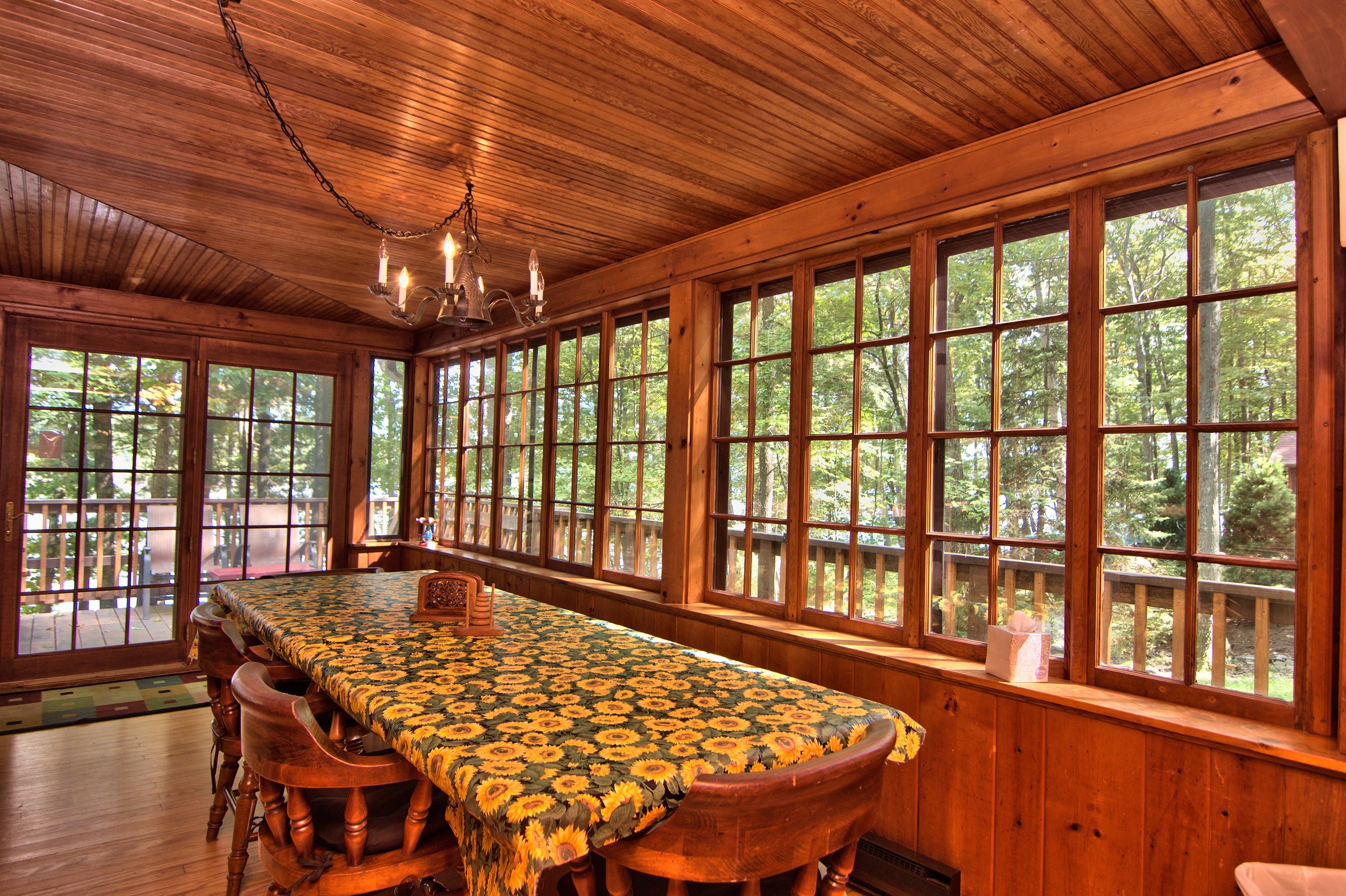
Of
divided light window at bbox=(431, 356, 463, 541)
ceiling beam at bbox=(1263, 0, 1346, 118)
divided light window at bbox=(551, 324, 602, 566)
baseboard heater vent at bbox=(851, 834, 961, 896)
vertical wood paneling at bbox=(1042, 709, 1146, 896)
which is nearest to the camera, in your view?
ceiling beam at bbox=(1263, 0, 1346, 118)

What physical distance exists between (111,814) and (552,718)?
255cm

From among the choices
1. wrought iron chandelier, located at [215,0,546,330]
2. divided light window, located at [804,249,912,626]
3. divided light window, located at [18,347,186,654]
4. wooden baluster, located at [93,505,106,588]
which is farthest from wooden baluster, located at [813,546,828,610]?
wooden baluster, located at [93,505,106,588]

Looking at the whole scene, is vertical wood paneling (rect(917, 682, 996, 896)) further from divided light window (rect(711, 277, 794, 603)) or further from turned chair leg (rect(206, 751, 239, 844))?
turned chair leg (rect(206, 751, 239, 844))

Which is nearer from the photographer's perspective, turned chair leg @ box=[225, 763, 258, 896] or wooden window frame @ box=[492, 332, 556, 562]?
turned chair leg @ box=[225, 763, 258, 896]

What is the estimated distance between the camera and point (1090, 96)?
2.22m

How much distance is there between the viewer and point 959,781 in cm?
242

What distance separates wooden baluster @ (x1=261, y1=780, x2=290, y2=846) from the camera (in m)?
1.61

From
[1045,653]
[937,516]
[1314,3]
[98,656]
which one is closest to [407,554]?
[98,656]

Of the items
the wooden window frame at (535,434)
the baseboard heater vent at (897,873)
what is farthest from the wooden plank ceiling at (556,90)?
the baseboard heater vent at (897,873)

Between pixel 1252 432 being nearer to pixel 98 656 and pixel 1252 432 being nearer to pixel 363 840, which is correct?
pixel 363 840

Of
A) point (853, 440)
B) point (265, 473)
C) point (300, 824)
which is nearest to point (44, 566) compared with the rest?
point (265, 473)

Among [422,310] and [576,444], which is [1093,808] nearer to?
[422,310]

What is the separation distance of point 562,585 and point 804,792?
3226 mm

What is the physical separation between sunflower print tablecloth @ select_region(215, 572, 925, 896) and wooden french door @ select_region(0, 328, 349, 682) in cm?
324
